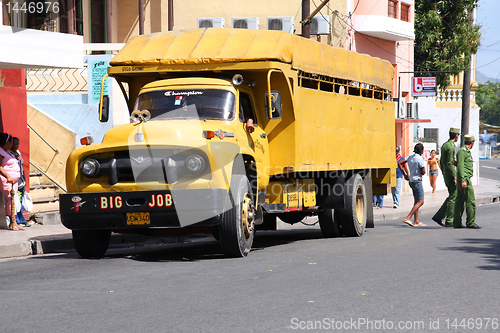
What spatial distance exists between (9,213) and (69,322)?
8.99 meters

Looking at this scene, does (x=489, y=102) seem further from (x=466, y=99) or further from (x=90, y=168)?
(x=90, y=168)

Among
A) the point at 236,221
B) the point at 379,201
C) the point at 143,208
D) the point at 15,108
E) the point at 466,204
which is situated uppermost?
the point at 15,108

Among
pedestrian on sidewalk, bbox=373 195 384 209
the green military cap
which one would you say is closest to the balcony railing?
pedestrian on sidewalk, bbox=373 195 384 209

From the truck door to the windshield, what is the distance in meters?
0.32

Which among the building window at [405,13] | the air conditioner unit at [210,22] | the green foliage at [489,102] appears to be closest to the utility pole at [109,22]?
the air conditioner unit at [210,22]

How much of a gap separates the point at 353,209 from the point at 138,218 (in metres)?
5.45

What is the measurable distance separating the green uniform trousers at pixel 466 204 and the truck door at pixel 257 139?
20.1ft

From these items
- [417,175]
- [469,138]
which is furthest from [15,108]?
[469,138]

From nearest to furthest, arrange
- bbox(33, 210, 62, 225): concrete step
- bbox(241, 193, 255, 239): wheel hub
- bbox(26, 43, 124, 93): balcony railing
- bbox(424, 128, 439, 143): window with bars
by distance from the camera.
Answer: bbox(241, 193, 255, 239): wheel hub
bbox(33, 210, 62, 225): concrete step
bbox(26, 43, 124, 93): balcony railing
bbox(424, 128, 439, 143): window with bars

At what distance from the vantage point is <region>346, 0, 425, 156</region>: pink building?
32.8 m

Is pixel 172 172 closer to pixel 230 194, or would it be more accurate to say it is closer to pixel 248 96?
pixel 230 194

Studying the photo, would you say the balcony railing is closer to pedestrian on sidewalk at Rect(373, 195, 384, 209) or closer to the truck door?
pedestrian on sidewalk at Rect(373, 195, 384, 209)

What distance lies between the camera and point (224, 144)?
1034cm

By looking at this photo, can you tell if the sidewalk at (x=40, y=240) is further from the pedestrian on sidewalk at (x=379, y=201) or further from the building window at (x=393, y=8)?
the building window at (x=393, y=8)
